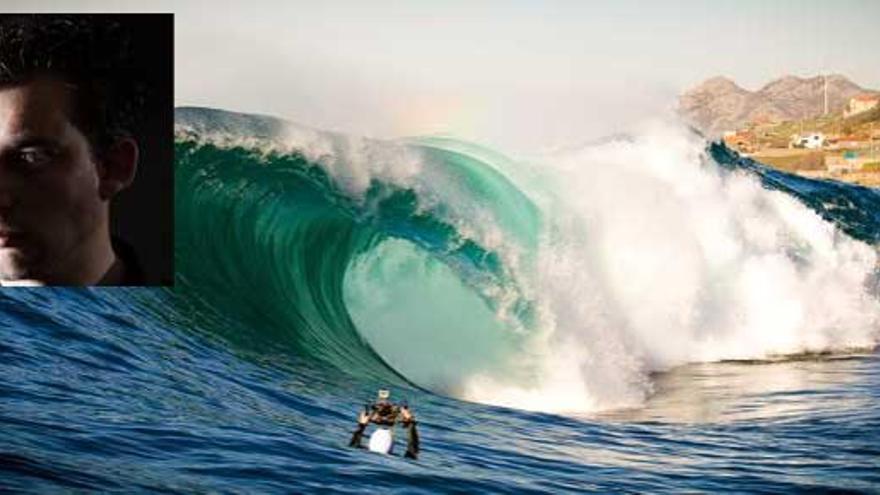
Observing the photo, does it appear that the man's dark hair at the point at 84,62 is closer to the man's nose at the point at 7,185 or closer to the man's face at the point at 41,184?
the man's face at the point at 41,184

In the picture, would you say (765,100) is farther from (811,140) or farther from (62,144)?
(62,144)

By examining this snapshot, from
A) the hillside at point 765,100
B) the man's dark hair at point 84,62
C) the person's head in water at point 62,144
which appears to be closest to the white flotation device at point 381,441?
the person's head in water at point 62,144

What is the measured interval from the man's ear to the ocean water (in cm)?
81

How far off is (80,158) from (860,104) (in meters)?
6.37

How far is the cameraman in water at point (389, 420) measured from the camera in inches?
365

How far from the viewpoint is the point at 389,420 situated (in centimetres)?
939

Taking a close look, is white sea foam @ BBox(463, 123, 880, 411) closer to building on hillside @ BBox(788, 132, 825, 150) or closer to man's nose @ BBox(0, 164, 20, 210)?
building on hillside @ BBox(788, 132, 825, 150)

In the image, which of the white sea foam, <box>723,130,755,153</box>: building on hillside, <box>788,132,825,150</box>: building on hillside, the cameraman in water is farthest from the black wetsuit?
<box>788,132,825,150</box>: building on hillside

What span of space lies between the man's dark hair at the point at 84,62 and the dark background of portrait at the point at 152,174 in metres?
0.14

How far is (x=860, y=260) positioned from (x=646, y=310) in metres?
2.06

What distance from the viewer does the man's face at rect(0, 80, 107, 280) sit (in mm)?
10617

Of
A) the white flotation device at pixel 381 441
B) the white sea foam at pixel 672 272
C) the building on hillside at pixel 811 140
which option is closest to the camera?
the white flotation device at pixel 381 441

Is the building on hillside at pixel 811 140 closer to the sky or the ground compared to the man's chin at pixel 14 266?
closer to the sky

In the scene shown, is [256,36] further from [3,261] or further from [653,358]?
[653,358]
